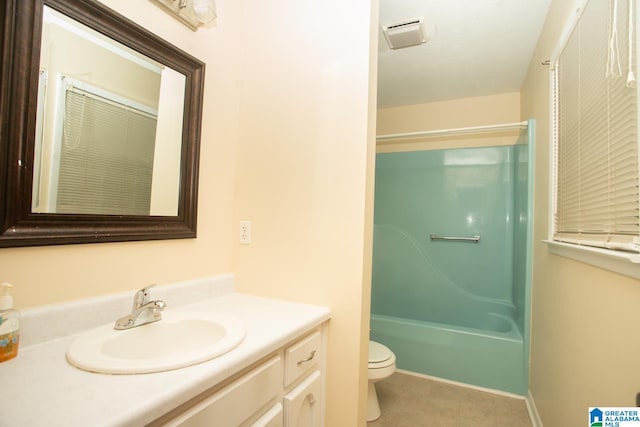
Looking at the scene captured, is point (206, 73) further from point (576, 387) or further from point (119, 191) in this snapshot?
point (576, 387)

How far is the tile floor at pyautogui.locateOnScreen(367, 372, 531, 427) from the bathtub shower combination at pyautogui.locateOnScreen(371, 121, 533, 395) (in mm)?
106

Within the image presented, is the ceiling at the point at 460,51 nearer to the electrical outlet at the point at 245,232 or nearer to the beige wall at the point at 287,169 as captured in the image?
the beige wall at the point at 287,169

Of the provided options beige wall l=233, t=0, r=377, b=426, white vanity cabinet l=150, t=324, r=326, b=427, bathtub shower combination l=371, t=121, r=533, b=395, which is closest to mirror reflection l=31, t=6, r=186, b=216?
beige wall l=233, t=0, r=377, b=426

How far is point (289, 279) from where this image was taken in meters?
1.28

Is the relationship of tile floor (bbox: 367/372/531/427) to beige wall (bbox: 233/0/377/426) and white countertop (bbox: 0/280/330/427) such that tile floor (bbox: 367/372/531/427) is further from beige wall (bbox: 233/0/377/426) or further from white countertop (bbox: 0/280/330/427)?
white countertop (bbox: 0/280/330/427)

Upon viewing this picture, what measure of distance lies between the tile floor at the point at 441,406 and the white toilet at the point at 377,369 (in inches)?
2.1

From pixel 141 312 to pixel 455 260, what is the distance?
2.78 m

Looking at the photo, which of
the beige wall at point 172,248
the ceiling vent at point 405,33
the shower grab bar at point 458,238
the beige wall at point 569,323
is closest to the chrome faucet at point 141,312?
the beige wall at point 172,248

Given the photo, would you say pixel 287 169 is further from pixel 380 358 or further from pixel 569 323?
pixel 569 323

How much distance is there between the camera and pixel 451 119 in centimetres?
310

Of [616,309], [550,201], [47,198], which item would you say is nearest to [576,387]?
[616,309]

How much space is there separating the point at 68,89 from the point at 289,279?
979 mm

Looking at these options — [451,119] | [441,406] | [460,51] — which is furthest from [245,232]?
[451,119]

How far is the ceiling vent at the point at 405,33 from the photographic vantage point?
192 centimetres
